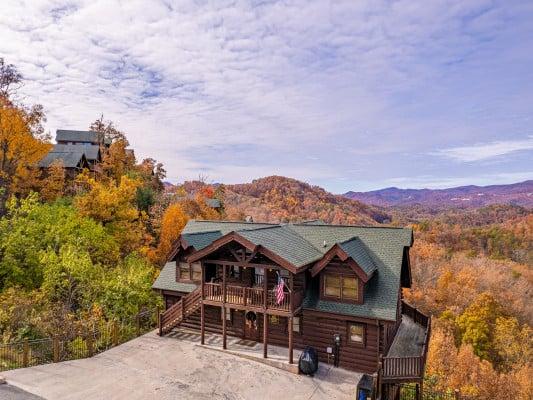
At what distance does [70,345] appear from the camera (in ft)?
63.7

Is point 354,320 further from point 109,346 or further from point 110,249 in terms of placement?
point 110,249

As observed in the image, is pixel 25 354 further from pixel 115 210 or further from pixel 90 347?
pixel 115 210

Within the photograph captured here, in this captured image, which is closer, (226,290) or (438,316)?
(226,290)

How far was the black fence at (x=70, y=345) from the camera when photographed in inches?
701

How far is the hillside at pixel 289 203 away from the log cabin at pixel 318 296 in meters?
63.4

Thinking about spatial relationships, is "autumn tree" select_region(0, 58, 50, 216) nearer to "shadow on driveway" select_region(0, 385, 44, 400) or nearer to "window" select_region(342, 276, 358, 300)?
"shadow on driveway" select_region(0, 385, 44, 400)

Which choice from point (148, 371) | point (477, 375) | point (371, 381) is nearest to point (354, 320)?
point (371, 381)

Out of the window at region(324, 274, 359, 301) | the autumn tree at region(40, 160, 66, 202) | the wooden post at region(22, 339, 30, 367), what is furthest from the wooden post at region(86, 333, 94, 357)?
the autumn tree at region(40, 160, 66, 202)

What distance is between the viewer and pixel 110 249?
1266 inches

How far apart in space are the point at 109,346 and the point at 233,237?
9.53 meters

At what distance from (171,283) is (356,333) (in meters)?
12.1

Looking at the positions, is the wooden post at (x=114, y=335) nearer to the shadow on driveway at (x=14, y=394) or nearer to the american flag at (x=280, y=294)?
the shadow on driveway at (x=14, y=394)

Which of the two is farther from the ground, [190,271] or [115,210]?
[115,210]

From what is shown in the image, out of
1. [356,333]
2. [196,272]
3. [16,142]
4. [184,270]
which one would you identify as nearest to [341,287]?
[356,333]
